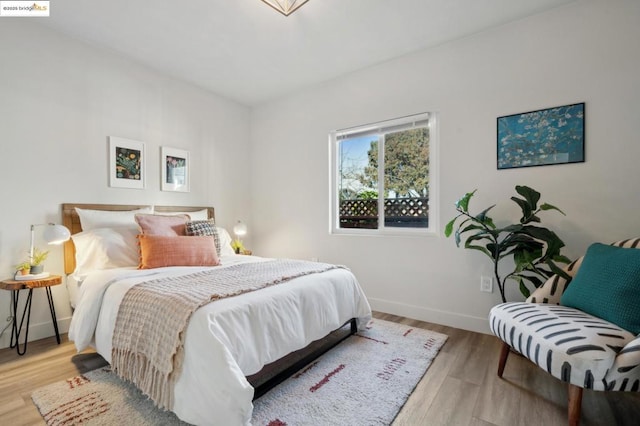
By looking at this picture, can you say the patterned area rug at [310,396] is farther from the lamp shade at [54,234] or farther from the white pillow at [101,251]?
the lamp shade at [54,234]

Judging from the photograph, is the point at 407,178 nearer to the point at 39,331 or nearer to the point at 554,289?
the point at 554,289

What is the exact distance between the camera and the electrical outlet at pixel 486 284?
8.13 ft

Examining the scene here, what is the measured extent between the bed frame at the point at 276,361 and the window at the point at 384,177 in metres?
1.20

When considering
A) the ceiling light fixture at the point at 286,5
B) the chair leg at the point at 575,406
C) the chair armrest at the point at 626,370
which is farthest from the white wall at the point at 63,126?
the chair armrest at the point at 626,370

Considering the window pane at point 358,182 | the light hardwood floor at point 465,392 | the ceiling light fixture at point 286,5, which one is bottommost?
the light hardwood floor at point 465,392

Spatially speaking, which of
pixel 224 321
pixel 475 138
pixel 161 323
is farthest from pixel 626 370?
pixel 161 323

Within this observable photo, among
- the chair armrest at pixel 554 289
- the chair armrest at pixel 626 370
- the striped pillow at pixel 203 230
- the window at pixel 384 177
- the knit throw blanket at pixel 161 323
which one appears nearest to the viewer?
the chair armrest at pixel 626 370

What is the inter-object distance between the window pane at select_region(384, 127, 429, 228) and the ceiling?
2.80 feet

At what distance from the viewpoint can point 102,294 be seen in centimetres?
192

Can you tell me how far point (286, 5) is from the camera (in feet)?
7.21

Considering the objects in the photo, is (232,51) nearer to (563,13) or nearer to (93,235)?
(93,235)

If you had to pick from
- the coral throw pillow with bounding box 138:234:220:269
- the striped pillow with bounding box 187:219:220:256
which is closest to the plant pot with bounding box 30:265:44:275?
the coral throw pillow with bounding box 138:234:220:269

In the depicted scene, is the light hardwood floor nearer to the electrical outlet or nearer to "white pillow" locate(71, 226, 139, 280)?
the electrical outlet

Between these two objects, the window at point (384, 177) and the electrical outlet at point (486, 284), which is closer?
the electrical outlet at point (486, 284)
